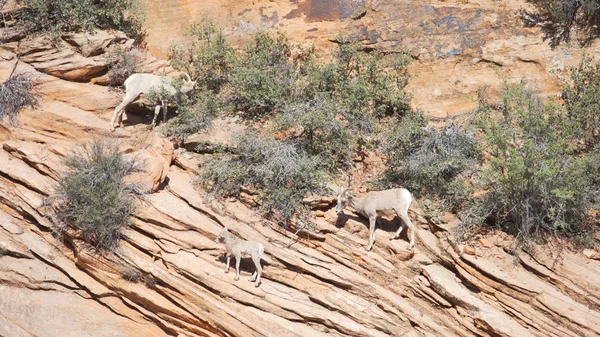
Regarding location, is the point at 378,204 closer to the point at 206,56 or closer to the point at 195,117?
the point at 195,117

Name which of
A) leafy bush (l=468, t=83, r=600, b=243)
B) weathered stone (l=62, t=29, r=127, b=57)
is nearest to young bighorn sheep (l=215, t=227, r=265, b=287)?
leafy bush (l=468, t=83, r=600, b=243)

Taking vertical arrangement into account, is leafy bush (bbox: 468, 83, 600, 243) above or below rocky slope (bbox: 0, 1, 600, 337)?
above

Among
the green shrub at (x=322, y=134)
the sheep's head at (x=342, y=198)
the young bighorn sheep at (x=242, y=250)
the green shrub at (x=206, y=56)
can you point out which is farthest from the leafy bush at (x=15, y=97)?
the sheep's head at (x=342, y=198)

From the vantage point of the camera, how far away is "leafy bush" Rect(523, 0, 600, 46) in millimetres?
11750

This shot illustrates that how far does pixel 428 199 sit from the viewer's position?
9.47 meters

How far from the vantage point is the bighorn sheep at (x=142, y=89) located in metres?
10.4

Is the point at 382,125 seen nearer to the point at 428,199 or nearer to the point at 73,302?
the point at 428,199

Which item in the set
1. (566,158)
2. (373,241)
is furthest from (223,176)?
(566,158)

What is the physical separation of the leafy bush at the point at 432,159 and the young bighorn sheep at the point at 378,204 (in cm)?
101

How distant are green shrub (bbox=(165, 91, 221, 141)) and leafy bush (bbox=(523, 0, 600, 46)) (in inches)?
302

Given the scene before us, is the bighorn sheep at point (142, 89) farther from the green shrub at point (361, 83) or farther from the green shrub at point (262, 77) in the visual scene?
the green shrub at point (361, 83)

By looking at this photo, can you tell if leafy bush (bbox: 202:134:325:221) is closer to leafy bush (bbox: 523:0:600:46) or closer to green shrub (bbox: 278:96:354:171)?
green shrub (bbox: 278:96:354:171)

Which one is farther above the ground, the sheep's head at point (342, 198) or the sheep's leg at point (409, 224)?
the sheep's head at point (342, 198)

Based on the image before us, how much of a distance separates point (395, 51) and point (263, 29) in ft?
10.5
